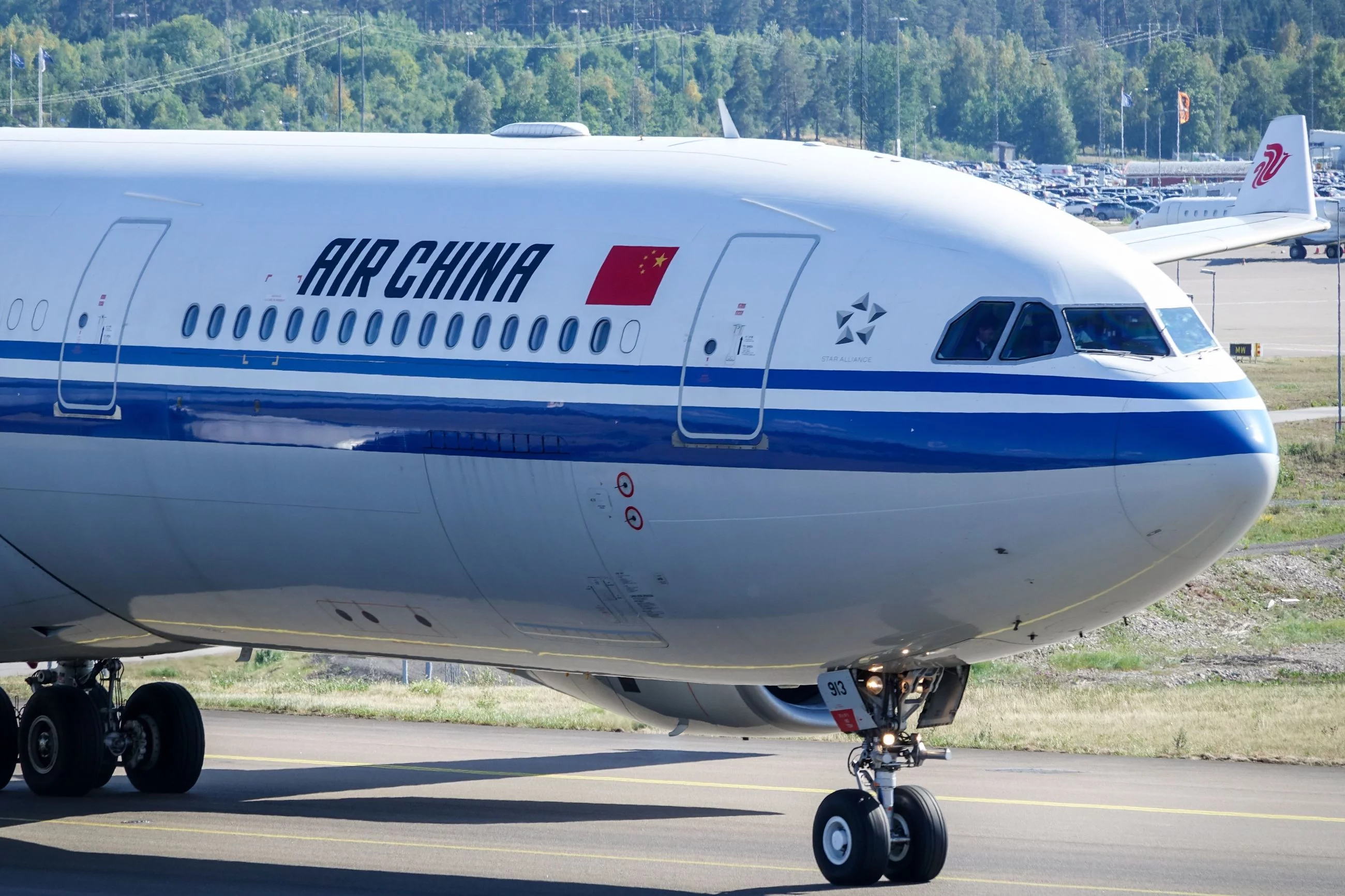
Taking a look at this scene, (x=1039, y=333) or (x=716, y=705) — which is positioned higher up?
(x=1039, y=333)

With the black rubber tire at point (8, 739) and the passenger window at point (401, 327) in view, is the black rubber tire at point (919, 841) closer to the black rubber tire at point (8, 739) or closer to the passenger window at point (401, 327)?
the passenger window at point (401, 327)

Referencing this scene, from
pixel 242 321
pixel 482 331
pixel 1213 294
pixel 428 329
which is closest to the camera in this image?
pixel 482 331

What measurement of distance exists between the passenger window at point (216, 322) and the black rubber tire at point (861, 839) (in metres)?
5.91

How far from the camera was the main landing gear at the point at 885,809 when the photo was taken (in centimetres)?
1549

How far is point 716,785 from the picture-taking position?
75.7ft

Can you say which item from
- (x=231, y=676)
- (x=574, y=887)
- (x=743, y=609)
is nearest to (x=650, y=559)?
(x=743, y=609)

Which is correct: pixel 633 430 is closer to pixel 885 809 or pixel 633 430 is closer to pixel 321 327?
pixel 321 327

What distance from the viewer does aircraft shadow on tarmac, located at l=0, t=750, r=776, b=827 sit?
21.0m

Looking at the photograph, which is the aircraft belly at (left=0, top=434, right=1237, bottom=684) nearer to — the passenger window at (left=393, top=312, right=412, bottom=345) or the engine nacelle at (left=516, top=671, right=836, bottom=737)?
the passenger window at (left=393, top=312, right=412, bottom=345)

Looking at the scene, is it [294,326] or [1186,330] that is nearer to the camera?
[1186,330]

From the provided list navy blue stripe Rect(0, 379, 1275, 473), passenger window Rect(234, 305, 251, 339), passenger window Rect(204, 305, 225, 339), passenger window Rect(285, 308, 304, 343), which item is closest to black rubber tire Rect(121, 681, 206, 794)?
navy blue stripe Rect(0, 379, 1275, 473)

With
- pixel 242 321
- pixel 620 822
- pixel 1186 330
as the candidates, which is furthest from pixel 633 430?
pixel 620 822

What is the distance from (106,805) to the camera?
21.3m

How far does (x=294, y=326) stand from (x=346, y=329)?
0.48 meters
